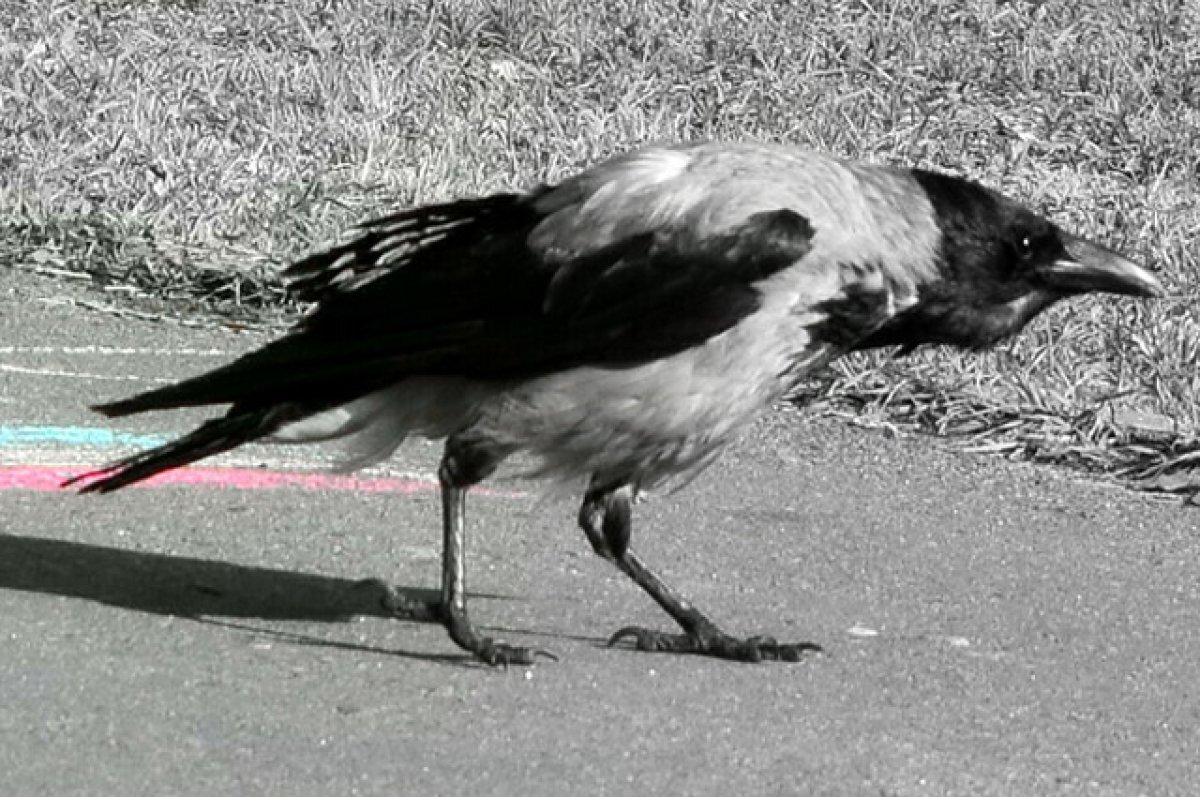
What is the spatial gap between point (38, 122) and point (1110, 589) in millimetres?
4924

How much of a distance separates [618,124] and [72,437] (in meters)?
3.75

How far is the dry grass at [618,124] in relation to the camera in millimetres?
8070

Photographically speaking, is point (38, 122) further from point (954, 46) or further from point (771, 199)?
point (771, 199)

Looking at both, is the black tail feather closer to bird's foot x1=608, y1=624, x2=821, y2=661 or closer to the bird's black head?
bird's foot x1=608, y1=624, x2=821, y2=661

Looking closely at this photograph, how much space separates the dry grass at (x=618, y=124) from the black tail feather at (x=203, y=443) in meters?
2.24

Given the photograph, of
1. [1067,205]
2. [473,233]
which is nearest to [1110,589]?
[473,233]

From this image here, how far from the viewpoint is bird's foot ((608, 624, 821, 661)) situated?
19.2 feet

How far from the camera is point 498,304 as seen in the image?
18.9ft

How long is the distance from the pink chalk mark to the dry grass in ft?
4.62

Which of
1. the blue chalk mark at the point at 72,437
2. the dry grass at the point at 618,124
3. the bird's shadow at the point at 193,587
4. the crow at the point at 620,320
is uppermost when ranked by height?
the crow at the point at 620,320

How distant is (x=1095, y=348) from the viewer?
27.6 feet

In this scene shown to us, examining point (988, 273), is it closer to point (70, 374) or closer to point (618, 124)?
point (70, 374)

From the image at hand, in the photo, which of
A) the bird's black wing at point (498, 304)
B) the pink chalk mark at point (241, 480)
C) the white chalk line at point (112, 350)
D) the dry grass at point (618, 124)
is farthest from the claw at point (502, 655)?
the white chalk line at point (112, 350)

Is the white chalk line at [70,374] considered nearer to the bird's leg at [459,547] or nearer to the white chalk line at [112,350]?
the white chalk line at [112,350]
